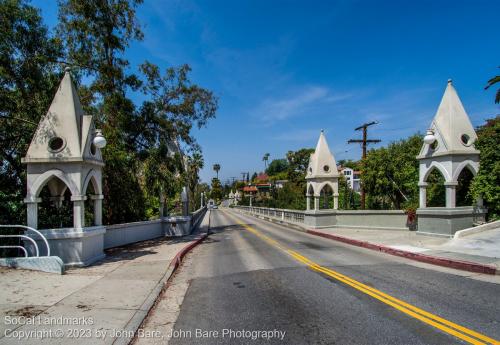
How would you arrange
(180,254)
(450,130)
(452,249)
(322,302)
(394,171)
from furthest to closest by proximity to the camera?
(394,171) < (450,130) < (180,254) < (452,249) < (322,302)

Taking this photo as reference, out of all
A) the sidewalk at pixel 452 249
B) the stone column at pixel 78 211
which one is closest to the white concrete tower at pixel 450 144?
the sidewalk at pixel 452 249

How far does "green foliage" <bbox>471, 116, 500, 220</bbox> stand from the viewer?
14211 mm

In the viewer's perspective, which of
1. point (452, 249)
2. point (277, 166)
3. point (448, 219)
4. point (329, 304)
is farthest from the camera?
Answer: point (277, 166)

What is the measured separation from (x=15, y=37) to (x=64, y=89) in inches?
155

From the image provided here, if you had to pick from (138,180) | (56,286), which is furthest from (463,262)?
(138,180)

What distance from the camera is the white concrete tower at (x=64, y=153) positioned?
1035cm

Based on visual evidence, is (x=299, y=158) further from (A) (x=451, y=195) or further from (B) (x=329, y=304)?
(B) (x=329, y=304)

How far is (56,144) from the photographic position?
1077 centimetres

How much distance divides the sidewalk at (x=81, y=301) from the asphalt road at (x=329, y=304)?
0.87m

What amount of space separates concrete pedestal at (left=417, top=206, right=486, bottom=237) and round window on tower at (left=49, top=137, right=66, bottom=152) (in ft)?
49.6

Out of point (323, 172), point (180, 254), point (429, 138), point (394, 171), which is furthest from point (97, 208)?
point (394, 171)

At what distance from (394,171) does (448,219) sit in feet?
36.2

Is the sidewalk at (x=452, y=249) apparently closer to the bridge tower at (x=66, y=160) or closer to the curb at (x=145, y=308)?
the curb at (x=145, y=308)

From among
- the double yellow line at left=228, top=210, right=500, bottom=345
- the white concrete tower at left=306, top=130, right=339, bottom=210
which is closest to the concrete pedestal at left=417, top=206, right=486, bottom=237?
the double yellow line at left=228, top=210, right=500, bottom=345
